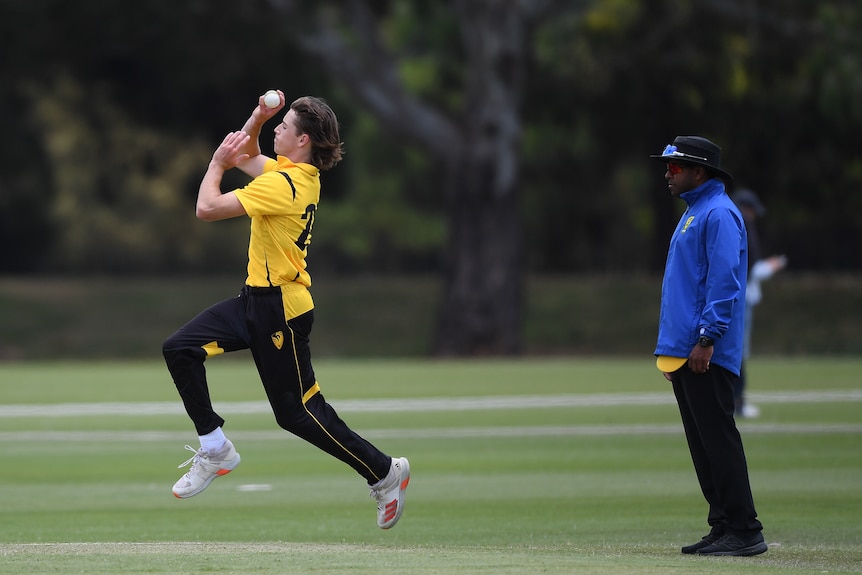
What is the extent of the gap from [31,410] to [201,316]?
11.5 meters

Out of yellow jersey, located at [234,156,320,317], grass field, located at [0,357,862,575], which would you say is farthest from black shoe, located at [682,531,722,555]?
yellow jersey, located at [234,156,320,317]

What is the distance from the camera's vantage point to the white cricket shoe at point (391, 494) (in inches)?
339

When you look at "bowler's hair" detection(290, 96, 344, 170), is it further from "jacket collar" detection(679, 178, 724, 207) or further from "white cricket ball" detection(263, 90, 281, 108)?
"jacket collar" detection(679, 178, 724, 207)

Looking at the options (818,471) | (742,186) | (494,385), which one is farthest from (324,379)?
(742,186)

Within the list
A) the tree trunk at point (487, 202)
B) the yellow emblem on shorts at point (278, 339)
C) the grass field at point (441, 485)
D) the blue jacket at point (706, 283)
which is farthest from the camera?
the tree trunk at point (487, 202)

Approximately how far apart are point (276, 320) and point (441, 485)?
13.5ft

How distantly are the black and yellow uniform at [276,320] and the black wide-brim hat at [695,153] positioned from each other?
6.47 feet

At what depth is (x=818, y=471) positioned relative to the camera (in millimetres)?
12453

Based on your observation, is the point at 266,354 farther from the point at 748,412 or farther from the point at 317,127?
the point at 748,412

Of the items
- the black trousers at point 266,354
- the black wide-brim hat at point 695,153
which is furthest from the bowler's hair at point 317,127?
the black wide-brim hat at point 695,153

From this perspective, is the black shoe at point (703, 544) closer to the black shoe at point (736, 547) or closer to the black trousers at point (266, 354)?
the black shoe at point (736, 547)

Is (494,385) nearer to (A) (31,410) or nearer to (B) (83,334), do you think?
(A) (31,410)

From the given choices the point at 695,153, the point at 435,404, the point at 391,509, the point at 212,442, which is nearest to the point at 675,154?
the point at 695,153

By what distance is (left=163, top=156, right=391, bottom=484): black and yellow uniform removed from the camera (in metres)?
8.12
